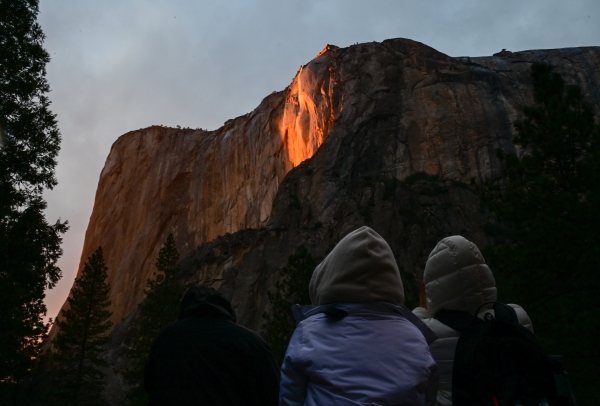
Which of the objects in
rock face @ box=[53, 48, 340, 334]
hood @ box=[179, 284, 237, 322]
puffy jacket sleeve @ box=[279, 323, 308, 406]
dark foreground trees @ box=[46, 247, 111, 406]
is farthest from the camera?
rock face @ box=[53, 48, 340, 334]

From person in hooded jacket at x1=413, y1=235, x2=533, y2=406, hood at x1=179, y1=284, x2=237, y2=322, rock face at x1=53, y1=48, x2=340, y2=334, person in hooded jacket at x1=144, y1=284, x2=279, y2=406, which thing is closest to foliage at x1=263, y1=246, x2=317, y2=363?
hood at x1=179, y1=284, x2=237, y2=322

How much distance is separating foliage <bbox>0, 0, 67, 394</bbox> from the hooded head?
337 inches

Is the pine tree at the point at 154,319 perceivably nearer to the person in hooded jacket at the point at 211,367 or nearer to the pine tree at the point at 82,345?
the pine tree at the point at 82,345

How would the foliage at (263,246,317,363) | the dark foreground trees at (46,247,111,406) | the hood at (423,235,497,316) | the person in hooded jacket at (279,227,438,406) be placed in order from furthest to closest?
the dark foreground trees at (46,247,111,406) → the foliage at (263,246,317,363) → the hood at (423,235,497,316) → the person in hooded jacket at (279,227,438,406)

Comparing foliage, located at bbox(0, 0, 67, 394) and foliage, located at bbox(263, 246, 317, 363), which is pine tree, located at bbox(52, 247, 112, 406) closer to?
foliage, located at bbox(263, 246, 317, 363)

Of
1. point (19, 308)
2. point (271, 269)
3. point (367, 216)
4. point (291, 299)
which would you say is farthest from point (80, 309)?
point (19, 308)

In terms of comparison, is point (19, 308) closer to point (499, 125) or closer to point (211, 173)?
point (499, 125)

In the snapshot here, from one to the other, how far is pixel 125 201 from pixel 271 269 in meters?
37.6

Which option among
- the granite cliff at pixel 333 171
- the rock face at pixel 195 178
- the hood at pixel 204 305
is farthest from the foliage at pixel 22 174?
the rock face at pixel 195 178

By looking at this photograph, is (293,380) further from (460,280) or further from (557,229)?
(557,229)

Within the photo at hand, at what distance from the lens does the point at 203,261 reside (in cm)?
4541

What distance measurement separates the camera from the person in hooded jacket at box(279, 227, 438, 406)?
220cm

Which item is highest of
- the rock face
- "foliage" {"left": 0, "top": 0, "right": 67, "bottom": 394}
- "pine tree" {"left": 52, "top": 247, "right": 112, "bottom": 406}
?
the rock face

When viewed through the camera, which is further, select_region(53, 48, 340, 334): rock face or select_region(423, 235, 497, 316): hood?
select_region(53, 48, 340, 334): rock face
